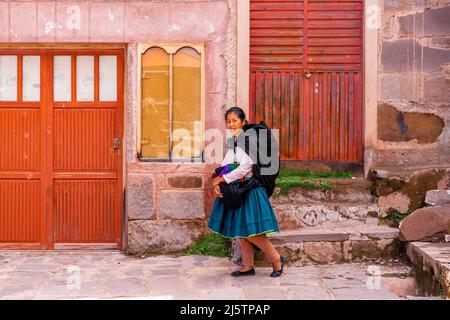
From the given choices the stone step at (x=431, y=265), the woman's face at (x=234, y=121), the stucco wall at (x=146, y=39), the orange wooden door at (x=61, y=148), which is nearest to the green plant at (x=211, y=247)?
the stucco wall at (x=146, y=39)

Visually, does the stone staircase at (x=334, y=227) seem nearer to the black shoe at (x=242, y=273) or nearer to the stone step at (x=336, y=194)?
the stone step at (x=336, y=194)

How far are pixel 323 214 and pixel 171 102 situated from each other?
6.57 feet

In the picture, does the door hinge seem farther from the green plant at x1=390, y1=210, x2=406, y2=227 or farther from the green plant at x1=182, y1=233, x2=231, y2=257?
the green plant at x1=390, y1=210, x2=406, y2=227

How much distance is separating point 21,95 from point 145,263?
237 centimetres

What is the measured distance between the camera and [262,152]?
16.9 ft

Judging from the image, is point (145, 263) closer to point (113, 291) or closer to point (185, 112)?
point (113, 291)

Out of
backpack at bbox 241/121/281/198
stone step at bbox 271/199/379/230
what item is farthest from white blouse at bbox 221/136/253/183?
stone step at bbox 271/199/379/230

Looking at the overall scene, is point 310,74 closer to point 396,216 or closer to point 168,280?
point 396,216

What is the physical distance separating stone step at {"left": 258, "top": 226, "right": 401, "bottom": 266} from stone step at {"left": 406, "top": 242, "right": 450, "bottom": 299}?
217mm

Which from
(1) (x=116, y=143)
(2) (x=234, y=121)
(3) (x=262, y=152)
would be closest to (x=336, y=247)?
(3) (x=262, y=152)

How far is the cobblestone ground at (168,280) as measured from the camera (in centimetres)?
477

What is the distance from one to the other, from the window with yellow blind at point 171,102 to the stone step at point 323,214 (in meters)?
1.12

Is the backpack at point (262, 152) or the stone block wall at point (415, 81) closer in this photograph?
the backpack at point (262, 152)

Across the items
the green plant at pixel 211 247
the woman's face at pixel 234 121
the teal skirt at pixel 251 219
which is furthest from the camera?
the green plant at pixel 211 247
